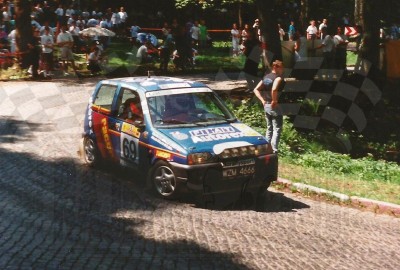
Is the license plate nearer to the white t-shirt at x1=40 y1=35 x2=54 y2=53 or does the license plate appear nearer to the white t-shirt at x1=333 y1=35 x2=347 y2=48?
the white t-shirt at x1=40 y1=35 x2=54 y2=53

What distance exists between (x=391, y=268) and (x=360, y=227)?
5.31ft

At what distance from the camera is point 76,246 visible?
7.00 metres

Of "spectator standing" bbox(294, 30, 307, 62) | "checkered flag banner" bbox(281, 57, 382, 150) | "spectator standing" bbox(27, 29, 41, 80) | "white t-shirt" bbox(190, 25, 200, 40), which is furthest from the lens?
"white t-shirt" bbox(190, 25, 200, 40)

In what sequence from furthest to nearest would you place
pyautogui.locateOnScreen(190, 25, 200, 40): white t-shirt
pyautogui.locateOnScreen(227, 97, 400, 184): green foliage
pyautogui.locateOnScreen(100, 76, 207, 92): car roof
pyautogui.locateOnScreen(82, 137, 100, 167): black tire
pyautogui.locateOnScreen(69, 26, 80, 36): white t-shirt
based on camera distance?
1. pyautogui.locateOnScreen(190, 25, 200, 40): white t-shirt
2. pyautogui.locateOnScreen(69, 26, 80, 36): white t-shirt
3. pyautogui.locateOnScreen(227, 97, 400, 184): green foliage
4. pyautogui.locateOnScreen(82, 137, 100, 167): black tire
5. pyautogui.locateOnScreen(100, 76, 207, 92): car roof

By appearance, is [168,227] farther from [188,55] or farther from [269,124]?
[188,55]

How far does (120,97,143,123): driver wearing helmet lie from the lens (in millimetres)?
9859

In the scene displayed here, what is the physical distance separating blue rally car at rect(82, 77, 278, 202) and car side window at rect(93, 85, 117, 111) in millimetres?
20

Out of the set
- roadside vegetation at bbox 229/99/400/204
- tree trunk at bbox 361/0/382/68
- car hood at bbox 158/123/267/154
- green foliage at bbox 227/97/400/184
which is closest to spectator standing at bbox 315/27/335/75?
tree trunk at bbox 361/0/382/68

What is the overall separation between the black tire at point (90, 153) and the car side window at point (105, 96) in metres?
0.75

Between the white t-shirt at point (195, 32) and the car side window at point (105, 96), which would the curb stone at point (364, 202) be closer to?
the car side window at point (105, 96)

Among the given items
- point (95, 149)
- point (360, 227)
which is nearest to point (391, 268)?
point (360, 227)

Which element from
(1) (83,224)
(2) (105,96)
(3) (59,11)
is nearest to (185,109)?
(2) (105,96)

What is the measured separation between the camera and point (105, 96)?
426 inches

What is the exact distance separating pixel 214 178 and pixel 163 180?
0.91 metres
